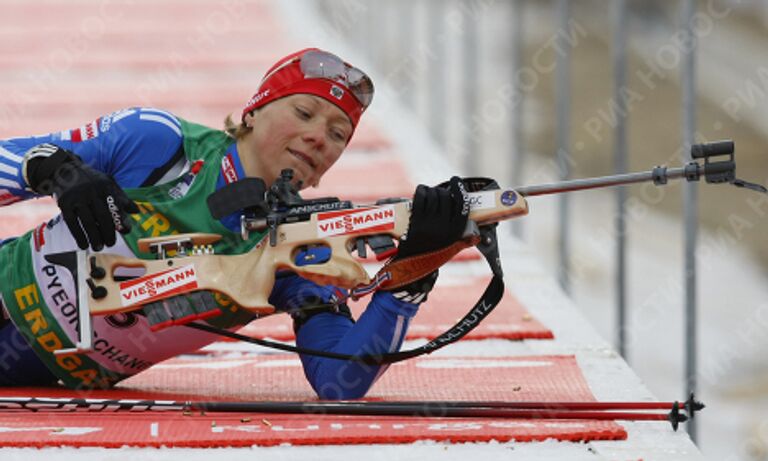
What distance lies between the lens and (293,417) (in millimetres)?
2467

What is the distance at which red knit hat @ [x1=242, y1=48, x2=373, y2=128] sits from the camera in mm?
2607

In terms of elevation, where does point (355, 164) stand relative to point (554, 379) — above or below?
above

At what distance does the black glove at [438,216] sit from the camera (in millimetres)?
2334

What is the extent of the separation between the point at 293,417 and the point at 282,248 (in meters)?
0.29

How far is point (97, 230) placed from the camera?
7.88 ft

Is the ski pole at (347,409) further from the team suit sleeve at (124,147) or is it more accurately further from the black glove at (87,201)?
the team suit sleeve at (124,147)

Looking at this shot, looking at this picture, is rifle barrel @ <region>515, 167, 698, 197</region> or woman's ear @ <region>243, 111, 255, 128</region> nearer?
rifle barrel @ <region>515, 167, 698, 197</region>

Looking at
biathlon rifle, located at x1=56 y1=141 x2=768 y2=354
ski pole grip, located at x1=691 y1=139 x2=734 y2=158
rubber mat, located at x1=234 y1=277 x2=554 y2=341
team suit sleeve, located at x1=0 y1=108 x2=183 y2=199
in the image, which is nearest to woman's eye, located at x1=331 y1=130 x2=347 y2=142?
biathlon rifle, located at x1=56 y1=141 x2=768 y2=354

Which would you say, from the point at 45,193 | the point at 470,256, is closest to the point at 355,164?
the point at 470,256

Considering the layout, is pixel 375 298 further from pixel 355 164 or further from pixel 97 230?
pixel 355 164

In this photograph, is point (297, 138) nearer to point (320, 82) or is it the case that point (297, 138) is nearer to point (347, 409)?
point (320, 82)

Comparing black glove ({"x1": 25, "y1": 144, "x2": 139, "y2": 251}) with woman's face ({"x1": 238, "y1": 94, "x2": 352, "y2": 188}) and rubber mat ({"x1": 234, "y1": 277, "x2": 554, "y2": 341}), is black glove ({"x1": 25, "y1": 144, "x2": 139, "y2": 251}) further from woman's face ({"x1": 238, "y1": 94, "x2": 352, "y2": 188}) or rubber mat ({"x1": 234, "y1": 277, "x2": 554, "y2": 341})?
rubber mat ({"x1": 234, "y1": 277, "x2": 554, "y2": 341})

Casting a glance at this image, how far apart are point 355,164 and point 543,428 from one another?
3.30 meters

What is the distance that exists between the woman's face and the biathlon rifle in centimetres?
9
